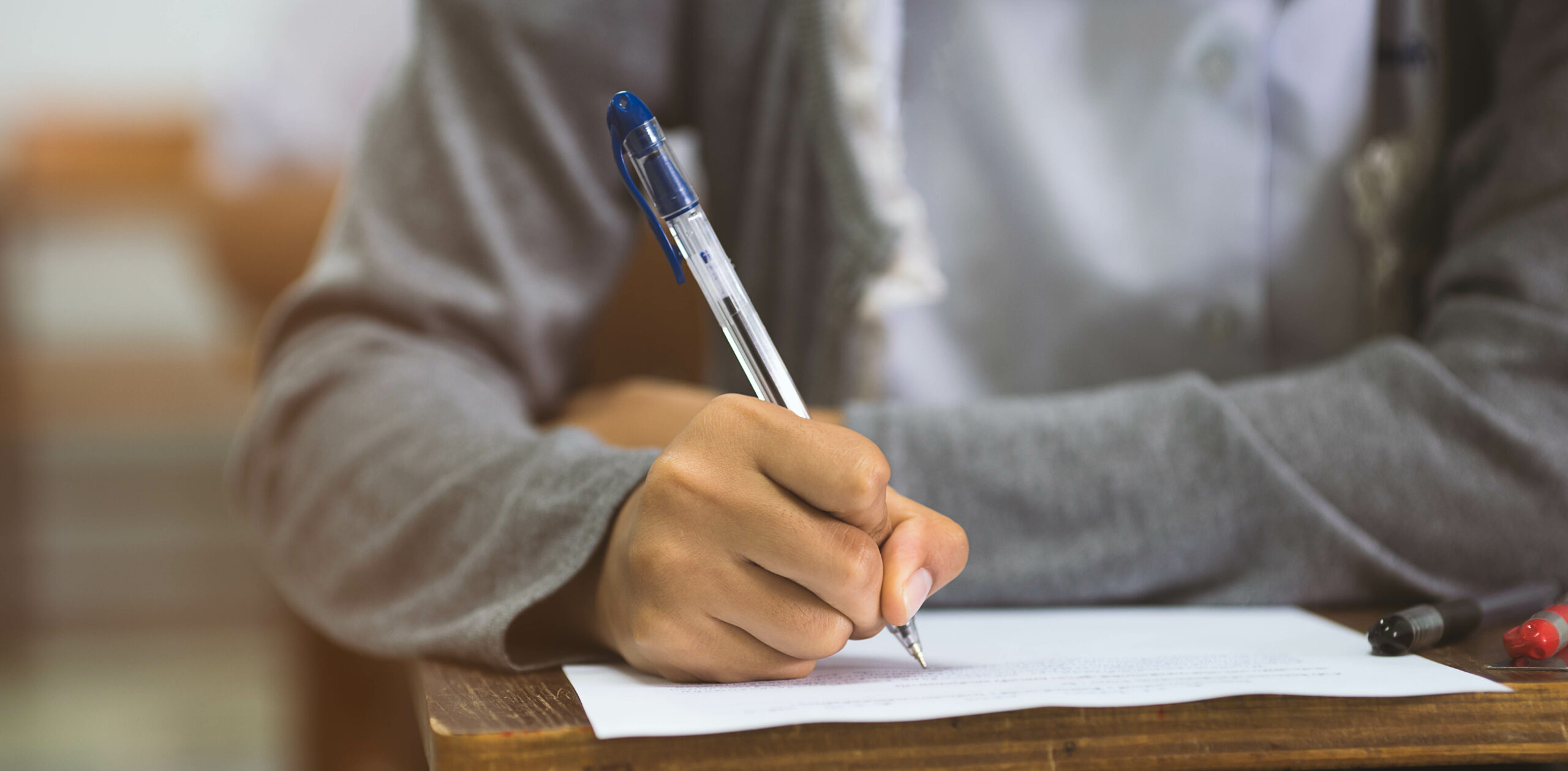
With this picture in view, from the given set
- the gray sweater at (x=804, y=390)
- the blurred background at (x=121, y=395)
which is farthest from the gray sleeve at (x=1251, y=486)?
the blurred background at (x=121, y=395)

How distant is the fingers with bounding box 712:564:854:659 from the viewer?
27 centimetres

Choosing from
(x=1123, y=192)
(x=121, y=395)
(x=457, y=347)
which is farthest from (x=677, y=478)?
(x=121, y=395)

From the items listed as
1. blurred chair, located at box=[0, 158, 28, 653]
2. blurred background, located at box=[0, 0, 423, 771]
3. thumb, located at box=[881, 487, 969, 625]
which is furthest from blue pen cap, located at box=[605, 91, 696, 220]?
blurred chair, located at box=[0, 158, 28, 653]

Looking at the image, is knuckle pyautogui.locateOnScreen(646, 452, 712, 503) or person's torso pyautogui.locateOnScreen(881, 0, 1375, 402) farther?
person's torso pyautogui.locateOnScreen(881, 0, 1375, 402)

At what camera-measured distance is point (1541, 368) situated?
1.39ft

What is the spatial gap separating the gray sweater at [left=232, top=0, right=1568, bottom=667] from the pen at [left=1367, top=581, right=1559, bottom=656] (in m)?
0.04

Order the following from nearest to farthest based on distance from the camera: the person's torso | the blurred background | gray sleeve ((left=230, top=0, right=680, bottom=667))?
1. gray sleeve ((left=230, top=0, right=680, bottom=667))
2. the person's torso
3. the blurred background

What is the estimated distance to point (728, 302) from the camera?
312mm

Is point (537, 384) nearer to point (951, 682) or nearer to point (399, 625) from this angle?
point (399, 625)

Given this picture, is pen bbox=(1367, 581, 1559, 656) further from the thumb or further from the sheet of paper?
the thumb

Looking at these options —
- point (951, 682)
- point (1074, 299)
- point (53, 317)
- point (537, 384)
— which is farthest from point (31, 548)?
point (951, 682)

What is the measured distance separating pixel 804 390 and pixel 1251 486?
0.24 metres

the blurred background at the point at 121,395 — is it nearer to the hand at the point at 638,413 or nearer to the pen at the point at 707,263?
the hand at the point at 638,413

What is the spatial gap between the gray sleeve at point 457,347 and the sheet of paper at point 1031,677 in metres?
0.06
